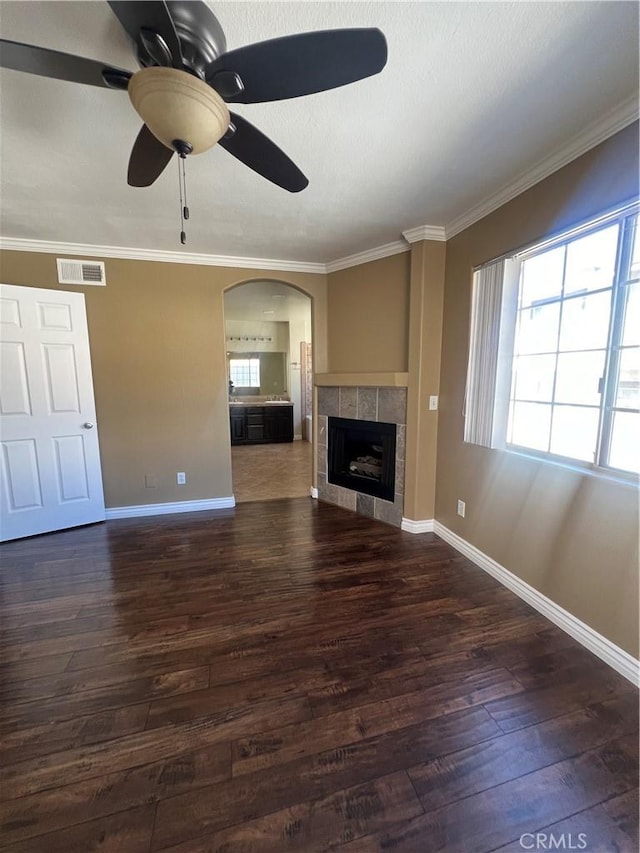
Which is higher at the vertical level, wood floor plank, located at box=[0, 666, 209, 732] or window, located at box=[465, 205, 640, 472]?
window, located at box=[465, 205, 640, 472]

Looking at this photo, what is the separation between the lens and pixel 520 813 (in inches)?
43.6

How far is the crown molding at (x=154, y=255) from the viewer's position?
2986mm

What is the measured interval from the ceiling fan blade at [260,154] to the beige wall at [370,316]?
67.7 inches

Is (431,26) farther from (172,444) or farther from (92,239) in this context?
(172,444)

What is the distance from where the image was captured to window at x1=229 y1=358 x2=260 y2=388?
805 cm

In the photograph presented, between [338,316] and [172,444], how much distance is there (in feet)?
7.20

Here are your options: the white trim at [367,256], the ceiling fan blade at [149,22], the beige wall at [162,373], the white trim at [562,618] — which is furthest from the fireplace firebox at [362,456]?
the ceiling fan blade at [149,22]

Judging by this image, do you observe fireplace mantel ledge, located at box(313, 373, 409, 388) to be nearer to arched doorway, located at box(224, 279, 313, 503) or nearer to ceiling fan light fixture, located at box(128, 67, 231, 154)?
arched doorway, located at box(224, 279, 313, 503)

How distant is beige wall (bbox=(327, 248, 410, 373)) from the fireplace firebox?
0.58 metres

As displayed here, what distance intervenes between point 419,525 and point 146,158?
308cm

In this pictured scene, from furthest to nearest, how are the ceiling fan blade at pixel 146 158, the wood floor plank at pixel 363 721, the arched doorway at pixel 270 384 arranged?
1. the arched doorway at pixel 270 384
2. the ceiling fan blade at pixel 146 158
3. the wood floor plank at pixel 363 721

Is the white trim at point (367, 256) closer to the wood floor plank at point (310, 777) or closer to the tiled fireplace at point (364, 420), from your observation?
the tiled fireplace at point (364, 420)

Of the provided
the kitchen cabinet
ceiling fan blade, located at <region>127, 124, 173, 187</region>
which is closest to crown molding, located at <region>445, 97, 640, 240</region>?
ceiling fan blade, located at <region>127, 124, 173, 187</region>

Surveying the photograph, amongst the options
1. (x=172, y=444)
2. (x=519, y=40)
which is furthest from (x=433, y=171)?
(x=172, y=444)
